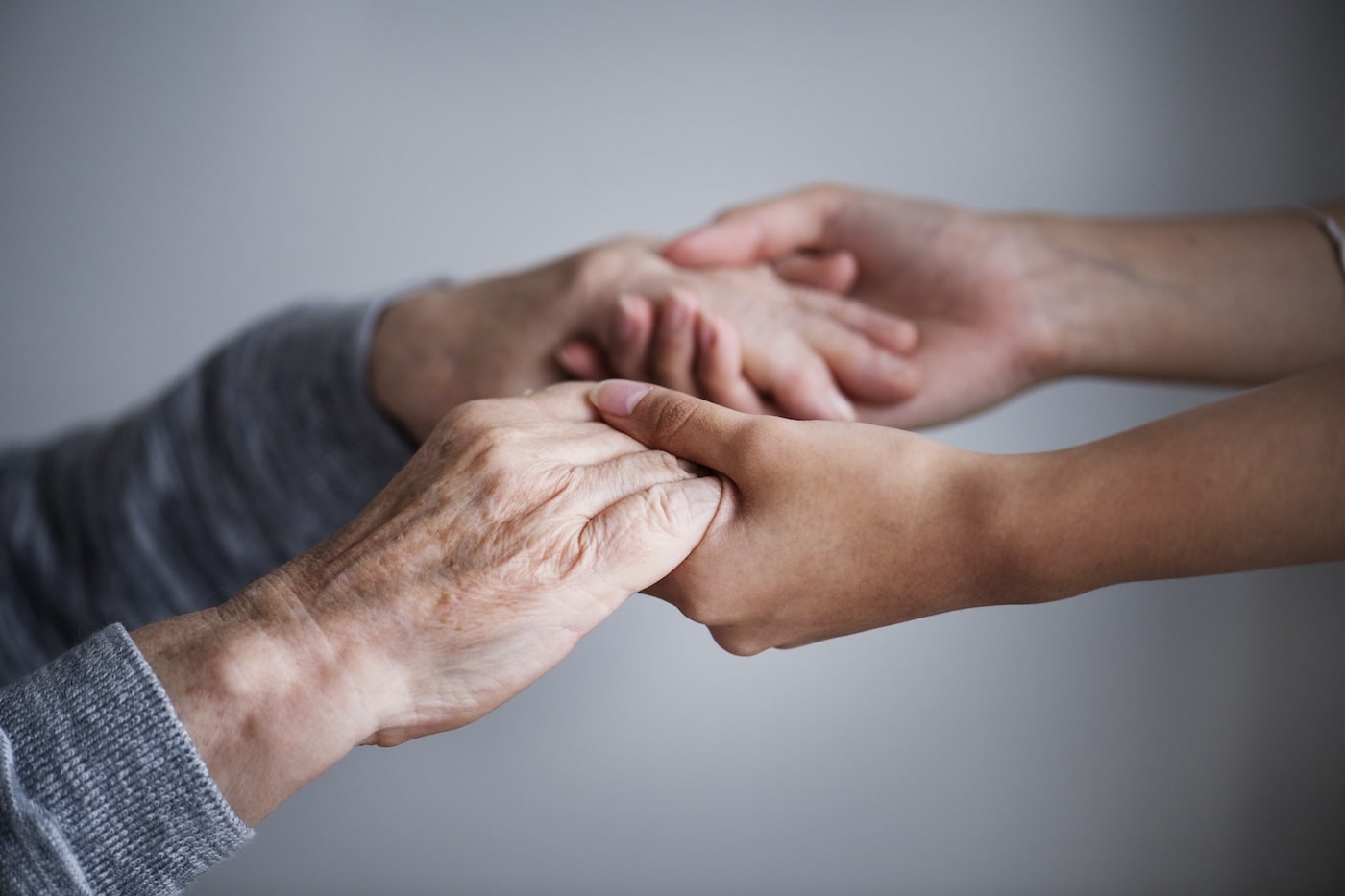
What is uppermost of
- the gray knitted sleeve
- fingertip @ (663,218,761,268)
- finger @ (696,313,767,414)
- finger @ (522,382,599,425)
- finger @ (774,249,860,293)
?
fingertip @ (663,218,761,268)

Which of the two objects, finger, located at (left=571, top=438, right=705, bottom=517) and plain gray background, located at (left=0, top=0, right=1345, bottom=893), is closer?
finger, located at (left=571, top=438, right=705, bottom=517)

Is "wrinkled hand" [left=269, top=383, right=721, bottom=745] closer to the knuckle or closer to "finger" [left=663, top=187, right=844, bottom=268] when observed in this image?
the knuckle

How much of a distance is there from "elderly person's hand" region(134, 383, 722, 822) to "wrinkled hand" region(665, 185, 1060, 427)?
0.56m

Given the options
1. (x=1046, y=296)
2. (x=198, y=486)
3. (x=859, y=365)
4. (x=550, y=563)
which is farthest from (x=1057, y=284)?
(x=198, y=486)

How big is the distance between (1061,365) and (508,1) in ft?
3.30

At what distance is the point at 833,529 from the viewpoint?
2.44 ft

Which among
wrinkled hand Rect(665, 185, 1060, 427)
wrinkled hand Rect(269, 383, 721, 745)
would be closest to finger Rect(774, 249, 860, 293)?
wrinkled hand Rect(665, 185, 1060, 427)

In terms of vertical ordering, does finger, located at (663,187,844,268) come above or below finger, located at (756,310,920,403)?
above

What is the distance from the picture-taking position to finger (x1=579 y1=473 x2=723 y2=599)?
0.72m

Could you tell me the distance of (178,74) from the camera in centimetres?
146

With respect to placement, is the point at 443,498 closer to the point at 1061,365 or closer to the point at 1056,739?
the point at 1061,365

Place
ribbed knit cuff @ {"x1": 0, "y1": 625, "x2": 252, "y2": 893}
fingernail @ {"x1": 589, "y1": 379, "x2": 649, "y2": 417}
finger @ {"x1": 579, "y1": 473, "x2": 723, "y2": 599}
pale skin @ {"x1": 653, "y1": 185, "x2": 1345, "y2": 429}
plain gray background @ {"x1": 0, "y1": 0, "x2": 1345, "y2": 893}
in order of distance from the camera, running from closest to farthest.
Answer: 1. ribbed knit cuff @ {"x1": 0, "y1": 625, "x2": 252, "y2": 893}
2. finger @ {"x1": 579, "y1": 473, "x2": 723, "y2": 599}
3. fingernail @ {"x1": 589, "y1": 379, "x2": 649, "y2": 417}
4. pale skin @ {"x1": 653, "y1": 185, "x2": 1345, "y2": 429}
5. plain gray background @ {"x1": 0, "y1": 0, "x2": 1345, "y2": 893}

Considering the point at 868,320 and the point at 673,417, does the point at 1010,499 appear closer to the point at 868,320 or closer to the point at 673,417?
the point at 673,417

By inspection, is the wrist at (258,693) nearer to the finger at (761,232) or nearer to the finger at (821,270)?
the finger at (761,232)
